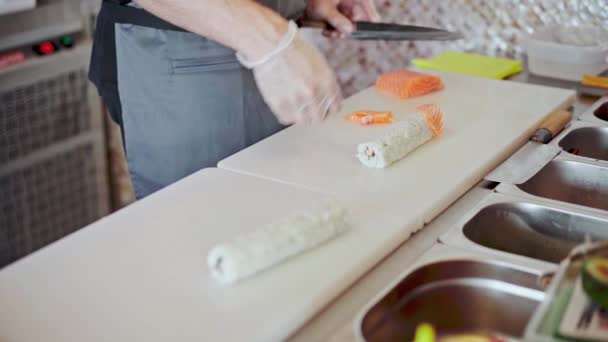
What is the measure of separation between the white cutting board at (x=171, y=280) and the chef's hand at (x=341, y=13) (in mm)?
528

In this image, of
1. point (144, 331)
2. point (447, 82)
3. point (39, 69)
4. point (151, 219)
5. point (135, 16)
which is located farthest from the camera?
point (39, 69)

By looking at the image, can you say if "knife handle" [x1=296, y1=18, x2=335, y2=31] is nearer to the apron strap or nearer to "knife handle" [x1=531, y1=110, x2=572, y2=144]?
the apron strap

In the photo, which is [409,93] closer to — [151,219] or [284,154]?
[284,154]

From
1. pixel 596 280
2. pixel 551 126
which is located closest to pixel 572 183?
pixel 551 126

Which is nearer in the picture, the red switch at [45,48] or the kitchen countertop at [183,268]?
the kitchen countertop at [183,268]

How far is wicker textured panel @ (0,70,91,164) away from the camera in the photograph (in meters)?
2.23

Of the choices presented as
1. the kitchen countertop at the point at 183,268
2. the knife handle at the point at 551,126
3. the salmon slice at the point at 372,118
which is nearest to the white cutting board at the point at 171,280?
the kitchen countertop at the point at 183,268

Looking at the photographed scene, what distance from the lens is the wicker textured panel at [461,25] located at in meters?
2.08

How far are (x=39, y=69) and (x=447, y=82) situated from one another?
1.20 m

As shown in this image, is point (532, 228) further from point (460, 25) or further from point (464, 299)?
point (460, 25)

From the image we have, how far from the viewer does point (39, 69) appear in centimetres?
228

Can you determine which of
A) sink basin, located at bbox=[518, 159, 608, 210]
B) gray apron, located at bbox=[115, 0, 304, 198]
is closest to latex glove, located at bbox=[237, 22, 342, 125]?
gray apron, located at bbox=[115, 0, 304, 198]

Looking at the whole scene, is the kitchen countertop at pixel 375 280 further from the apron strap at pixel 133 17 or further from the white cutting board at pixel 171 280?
the apron strap at pixel 133 17

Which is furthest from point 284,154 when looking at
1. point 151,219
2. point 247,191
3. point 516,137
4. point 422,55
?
point 422,55
